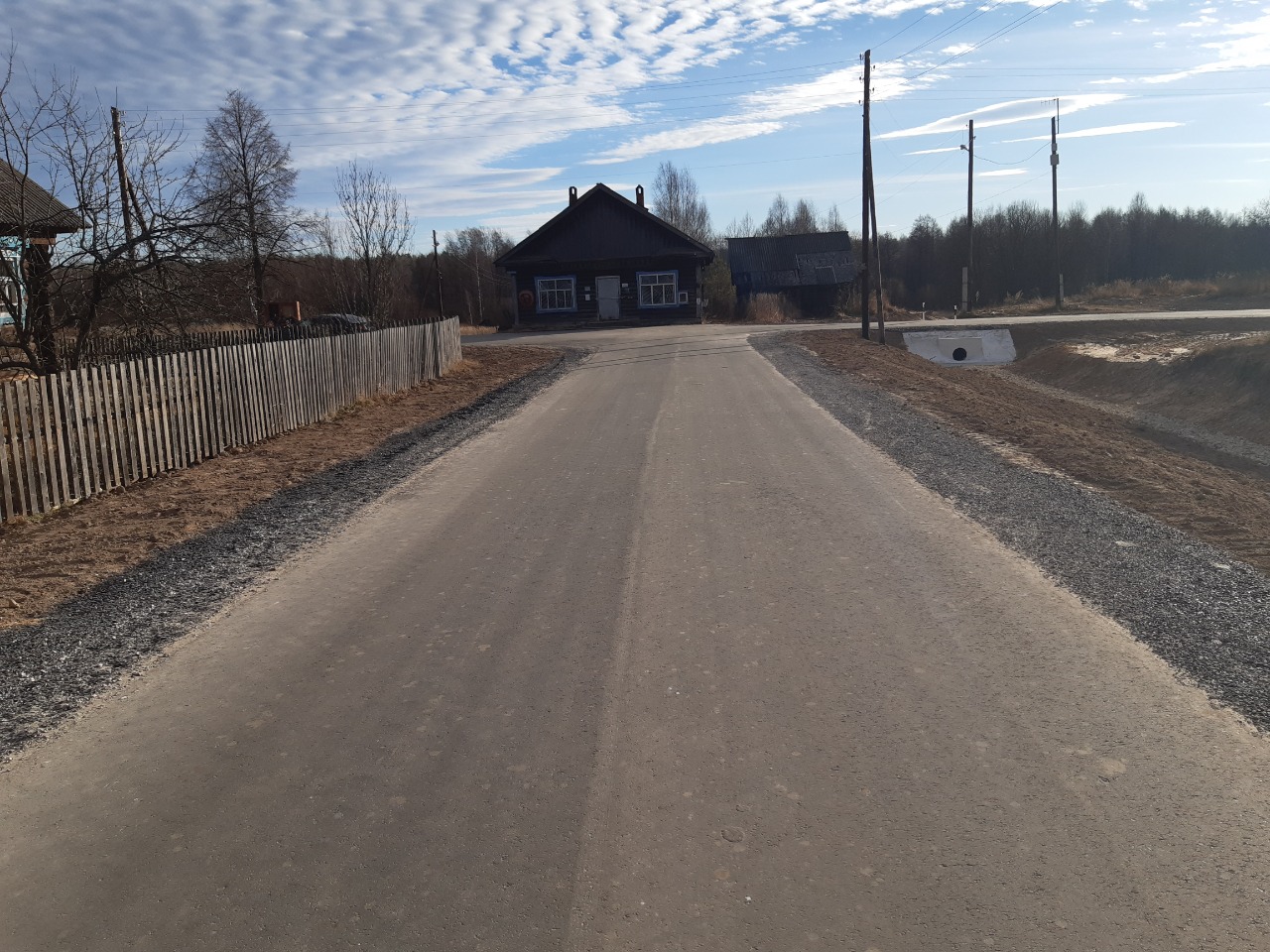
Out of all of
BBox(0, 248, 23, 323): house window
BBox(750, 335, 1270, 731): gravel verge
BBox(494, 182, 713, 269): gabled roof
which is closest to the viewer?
BBox(750, 335, 1270, 731): gravel verge

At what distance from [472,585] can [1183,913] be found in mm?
4525

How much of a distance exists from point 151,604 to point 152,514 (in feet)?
11.1

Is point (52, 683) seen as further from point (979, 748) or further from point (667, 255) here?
point (667, 255)

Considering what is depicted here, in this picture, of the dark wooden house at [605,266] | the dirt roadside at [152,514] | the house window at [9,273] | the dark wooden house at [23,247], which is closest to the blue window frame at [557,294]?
the dark wooden house at [605,266]

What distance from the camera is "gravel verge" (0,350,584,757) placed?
16.0 feet

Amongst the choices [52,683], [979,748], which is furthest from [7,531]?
[979,748]

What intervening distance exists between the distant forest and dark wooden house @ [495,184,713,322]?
123ft

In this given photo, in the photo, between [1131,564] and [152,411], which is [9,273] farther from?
[1131,564]

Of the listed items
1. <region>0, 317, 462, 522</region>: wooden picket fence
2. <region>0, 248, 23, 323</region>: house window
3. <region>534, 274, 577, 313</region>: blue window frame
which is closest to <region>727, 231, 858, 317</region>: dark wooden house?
<region>534, 274, 577, 313</region>: blue window frame

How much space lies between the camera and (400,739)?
14.0 feet

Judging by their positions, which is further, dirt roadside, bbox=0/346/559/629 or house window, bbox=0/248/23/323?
house window, bbox=0/248/23/323

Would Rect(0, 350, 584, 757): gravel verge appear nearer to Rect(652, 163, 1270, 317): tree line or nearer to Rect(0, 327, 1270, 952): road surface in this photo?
Rect(0, 327, 1270, 952): road surface

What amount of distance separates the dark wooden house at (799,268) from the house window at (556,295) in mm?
16273

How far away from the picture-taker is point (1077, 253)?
81.2 meters
